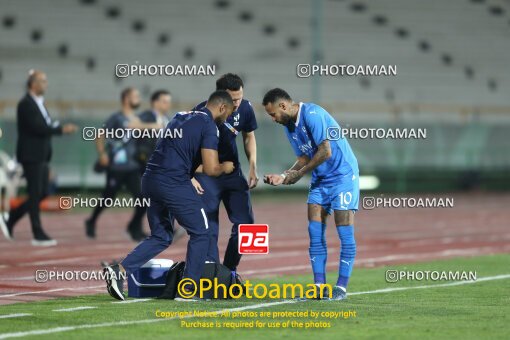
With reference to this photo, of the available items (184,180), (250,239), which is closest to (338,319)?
(184,180)

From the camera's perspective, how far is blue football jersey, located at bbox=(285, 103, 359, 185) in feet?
34.9

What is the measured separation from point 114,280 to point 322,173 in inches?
86.7

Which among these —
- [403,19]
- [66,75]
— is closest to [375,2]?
[403,19]

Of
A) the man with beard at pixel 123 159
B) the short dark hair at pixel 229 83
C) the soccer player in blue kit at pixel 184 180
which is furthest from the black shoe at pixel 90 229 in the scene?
the soccer player in blue kit at pixel 184 180

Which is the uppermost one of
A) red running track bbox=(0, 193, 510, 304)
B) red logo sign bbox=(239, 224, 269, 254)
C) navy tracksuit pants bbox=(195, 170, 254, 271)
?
navy tracksuit pants bbox=(195, 170, 254, 271)

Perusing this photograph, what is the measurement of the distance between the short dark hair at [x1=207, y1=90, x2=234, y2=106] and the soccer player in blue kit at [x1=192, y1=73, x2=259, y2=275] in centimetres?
57

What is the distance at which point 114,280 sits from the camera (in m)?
10.3

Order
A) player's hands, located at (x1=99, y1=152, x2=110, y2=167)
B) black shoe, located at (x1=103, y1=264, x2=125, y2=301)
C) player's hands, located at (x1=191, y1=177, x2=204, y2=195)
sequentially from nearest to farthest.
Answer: black shoe, located at (x1=103, y1=264, x2=125, y2=301) → player's hands, located at (x1=191, y1=177, x2=204, y2=195) → player's hands, located at (x1=99, y1=152, x2=110, y2=167)

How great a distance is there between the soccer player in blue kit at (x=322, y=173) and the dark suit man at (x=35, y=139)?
698cm

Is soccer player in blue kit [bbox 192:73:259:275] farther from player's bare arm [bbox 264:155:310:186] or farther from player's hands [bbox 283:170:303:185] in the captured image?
player's hands [bbox 283:170:303:185]

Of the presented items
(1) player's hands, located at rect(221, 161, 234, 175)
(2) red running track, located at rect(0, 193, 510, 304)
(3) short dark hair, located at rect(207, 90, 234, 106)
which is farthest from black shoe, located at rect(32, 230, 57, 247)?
(3) short dark hair, located at rect(207, 90, 234, 106)

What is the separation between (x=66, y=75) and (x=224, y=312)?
26.9 meters

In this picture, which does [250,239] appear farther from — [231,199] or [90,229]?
[90,229]

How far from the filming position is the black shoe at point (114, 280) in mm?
10258
